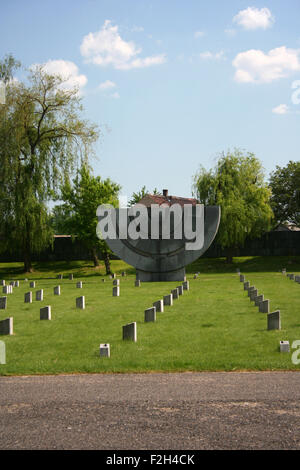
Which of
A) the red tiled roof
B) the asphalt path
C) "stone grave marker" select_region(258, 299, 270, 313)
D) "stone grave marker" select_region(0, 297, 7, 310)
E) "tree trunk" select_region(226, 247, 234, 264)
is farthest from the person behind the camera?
"tree trunk" select_region(226, 247, 234, 264)

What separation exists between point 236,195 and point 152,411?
32.8 m

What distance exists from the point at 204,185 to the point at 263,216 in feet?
17.6

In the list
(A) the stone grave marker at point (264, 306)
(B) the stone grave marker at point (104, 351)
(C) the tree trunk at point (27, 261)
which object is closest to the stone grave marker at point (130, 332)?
(B) the stone grave marker at point (104, 351)

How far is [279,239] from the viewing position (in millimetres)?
43875

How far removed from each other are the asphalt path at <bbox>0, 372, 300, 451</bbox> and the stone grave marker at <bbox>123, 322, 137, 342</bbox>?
91.4 inches

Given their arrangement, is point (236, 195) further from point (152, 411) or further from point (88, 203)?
point (152, 411)

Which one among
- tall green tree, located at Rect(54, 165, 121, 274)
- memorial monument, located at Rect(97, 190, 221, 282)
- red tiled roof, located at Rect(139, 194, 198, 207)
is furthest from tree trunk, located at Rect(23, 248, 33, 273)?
memorial monument, located at Rect(97, 190, 221, 282)

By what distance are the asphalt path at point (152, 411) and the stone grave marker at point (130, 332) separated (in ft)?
7.62

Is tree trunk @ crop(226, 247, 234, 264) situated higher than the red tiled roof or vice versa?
the red tiled roof

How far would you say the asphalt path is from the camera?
450cm

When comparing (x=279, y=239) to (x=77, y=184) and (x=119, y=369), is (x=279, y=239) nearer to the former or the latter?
(x=77, y=184)

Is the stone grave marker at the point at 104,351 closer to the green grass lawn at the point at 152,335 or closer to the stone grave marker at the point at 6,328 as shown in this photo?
the green grass lawn at the point at 152,335

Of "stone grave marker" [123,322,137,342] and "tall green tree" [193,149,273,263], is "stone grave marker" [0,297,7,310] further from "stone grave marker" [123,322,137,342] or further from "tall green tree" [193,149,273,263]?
"tall green tree" [193,149,273,263]
